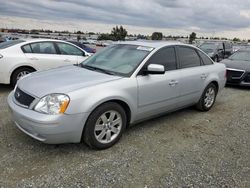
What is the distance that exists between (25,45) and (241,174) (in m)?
6.04

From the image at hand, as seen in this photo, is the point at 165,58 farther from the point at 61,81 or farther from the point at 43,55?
the point at 43,55

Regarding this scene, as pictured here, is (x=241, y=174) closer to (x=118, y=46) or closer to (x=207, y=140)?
(x=207, y=140)

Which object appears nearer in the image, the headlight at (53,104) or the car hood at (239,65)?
the headlight at (53,104)

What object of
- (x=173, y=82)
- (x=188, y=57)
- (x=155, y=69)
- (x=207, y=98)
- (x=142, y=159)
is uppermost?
(x=188, y=57)

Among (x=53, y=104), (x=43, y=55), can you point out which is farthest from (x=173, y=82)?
(x=43, y=55)

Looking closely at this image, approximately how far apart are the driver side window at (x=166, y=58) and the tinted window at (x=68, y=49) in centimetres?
388

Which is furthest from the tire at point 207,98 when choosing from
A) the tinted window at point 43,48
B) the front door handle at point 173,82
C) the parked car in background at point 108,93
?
the tinted window at point 43,48

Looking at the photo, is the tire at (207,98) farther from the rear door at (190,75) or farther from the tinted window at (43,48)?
the tinted window at (43,48)

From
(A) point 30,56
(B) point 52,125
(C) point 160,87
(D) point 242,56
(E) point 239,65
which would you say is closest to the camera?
(B) point 52,125

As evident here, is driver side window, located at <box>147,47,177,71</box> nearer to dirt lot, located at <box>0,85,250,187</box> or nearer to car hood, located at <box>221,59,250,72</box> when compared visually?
dirt lot, located at <box>0,85,250,187</box>

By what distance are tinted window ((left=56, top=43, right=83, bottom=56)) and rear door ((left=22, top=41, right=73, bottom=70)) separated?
0.19 m

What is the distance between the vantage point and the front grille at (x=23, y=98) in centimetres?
343

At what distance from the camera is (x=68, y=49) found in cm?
780

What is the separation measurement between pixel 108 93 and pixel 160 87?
113 cm
